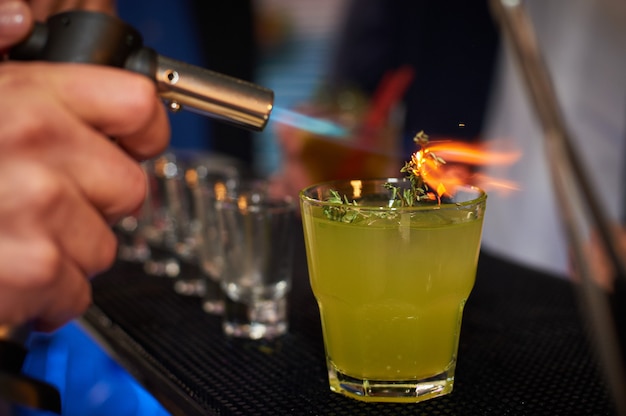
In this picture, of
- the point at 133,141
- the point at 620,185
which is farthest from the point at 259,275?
the point at 620,185

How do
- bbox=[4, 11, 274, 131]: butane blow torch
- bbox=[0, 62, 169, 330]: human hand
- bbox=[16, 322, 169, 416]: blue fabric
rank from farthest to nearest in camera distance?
bbox=[16, 322, 169, 416]: blue fabric, bbox=[4, 11, 274, 131]: butane blow torch, bbox=[0, 62, 169, 330]: human hand

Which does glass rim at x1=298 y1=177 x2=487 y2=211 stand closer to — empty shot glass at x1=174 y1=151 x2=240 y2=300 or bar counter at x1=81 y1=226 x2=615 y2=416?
bar counter at x1=81 y1=226 x2=615 y2=416

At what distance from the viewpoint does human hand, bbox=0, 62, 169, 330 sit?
0.61 m

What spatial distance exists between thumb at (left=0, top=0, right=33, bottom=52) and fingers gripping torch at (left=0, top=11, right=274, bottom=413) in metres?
0.02

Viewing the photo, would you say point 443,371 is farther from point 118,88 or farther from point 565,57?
point 565,57

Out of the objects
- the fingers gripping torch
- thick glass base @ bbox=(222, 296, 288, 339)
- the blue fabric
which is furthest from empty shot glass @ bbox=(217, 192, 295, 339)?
the fingers gripping torch

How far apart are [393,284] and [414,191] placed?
110 mm

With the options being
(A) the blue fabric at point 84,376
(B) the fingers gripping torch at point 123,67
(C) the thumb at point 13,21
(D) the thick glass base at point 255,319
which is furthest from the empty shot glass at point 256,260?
(C) the thumb at point 13,21

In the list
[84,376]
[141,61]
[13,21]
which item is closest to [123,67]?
[141,61]

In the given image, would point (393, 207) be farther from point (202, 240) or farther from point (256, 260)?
point (202, 240)

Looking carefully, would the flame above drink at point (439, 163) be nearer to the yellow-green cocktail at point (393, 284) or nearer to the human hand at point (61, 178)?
the yellow-green cocktail at point (393, 284)

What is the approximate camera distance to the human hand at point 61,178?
0.61 meters

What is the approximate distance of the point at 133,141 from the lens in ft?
2.67

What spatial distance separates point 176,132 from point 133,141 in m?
4.48
